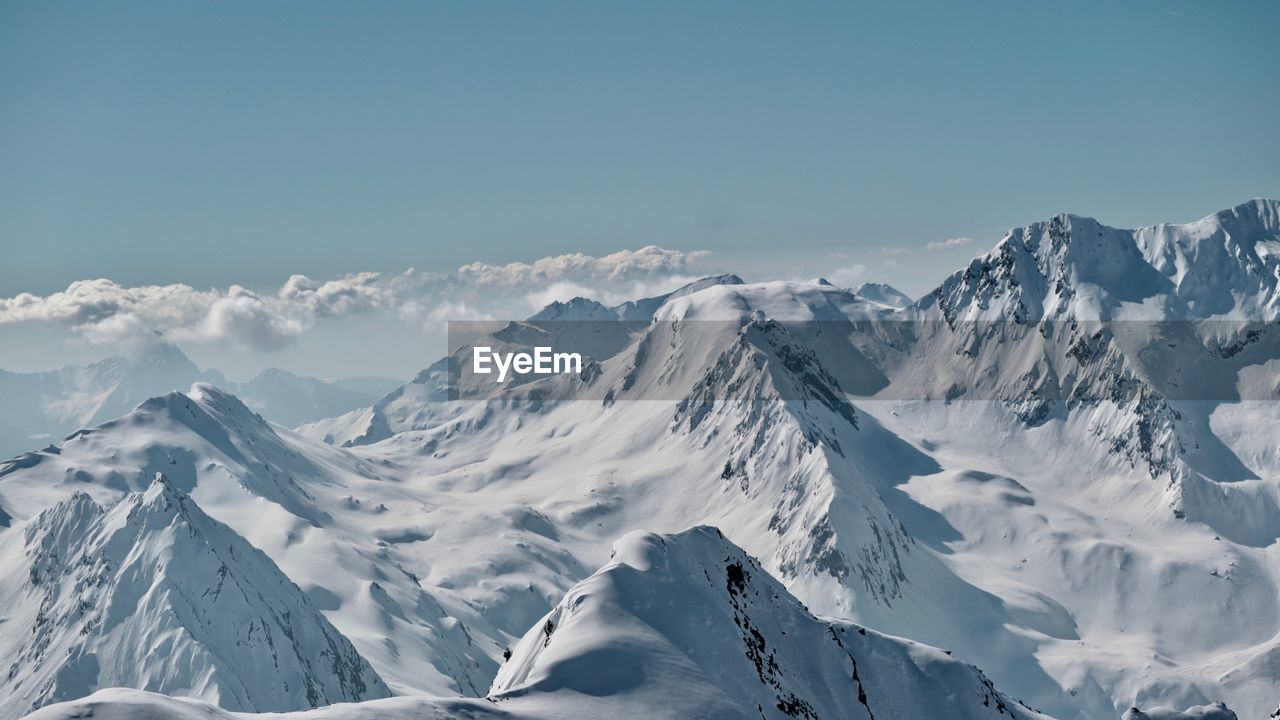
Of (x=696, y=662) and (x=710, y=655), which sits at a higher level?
(x=696, y=662)

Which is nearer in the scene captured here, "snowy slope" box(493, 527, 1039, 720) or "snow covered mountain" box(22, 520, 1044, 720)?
"snow covered mountain" box(22, 520, 1044, 720)

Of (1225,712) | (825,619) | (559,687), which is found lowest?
(1225,712)

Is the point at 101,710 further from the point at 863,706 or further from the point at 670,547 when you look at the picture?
the point at 863,706

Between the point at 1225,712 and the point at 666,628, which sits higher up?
the point at 666,628

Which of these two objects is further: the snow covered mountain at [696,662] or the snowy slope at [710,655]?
the snowy slope at [710,655]

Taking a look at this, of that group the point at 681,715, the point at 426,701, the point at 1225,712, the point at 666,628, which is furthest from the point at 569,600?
the point at 1225,712

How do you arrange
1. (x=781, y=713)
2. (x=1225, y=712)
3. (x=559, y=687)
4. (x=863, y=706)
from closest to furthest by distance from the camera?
(x=559, y=687), (x=781, y=713), (x=863, y=706), (x=1225, y=712)

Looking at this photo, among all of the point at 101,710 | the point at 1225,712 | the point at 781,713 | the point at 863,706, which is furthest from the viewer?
the point at 1225,712

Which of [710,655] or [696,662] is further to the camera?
[710,655]
